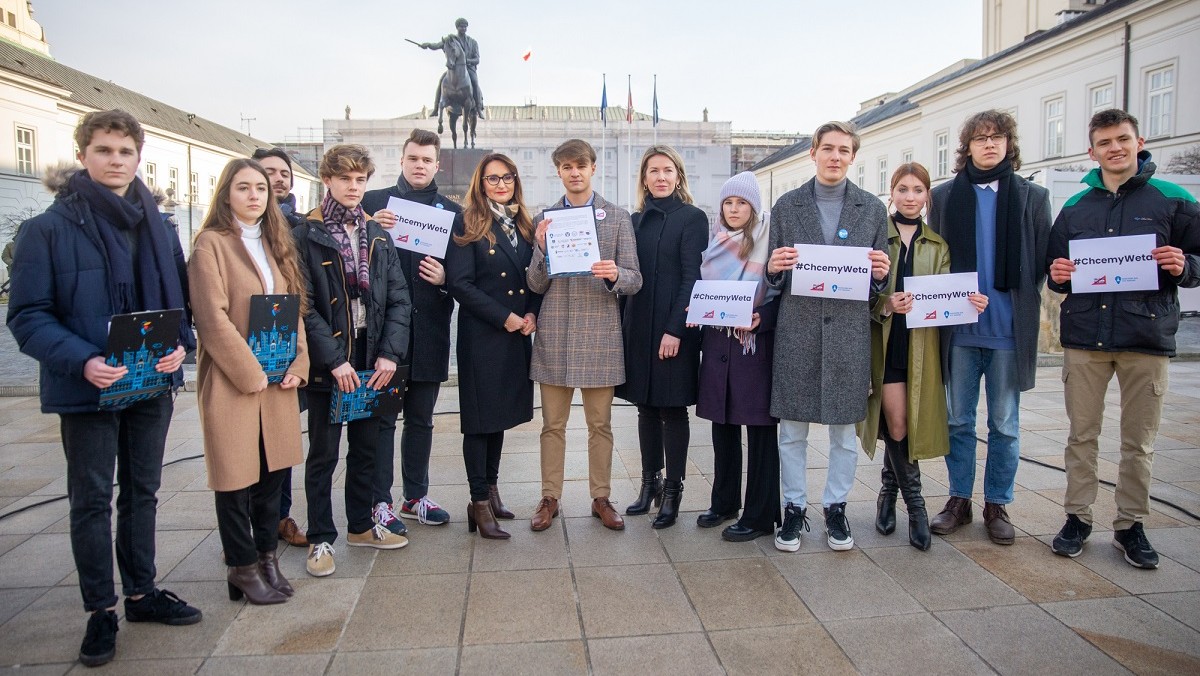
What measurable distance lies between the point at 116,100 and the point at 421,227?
53.7m

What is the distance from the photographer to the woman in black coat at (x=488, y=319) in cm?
456

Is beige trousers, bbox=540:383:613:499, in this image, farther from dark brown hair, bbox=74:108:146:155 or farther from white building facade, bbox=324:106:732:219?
white building facade, bbox=324:106:732:219

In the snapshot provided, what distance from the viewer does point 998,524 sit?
4.46 metres

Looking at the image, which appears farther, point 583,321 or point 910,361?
point 583,321

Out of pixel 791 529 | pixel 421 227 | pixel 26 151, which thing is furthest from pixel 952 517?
pixel 26 151

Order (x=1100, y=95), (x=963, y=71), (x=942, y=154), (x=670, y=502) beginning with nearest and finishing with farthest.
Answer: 1. (x=670, y=502)
2. (x=1100, y=95)
3. (x=963, y=71)
4. (x=942, y=154)

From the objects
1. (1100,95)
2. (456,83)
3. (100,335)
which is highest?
(1100,95)

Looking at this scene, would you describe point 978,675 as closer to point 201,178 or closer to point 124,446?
point 124,446

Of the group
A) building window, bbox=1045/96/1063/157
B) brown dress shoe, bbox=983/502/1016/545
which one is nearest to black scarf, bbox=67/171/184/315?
brown dress shoe, bbox=983/502/1016/545

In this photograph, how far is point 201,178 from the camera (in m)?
52.8

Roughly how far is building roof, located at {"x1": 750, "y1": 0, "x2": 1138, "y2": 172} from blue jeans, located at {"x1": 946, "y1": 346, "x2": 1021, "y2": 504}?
103 ft

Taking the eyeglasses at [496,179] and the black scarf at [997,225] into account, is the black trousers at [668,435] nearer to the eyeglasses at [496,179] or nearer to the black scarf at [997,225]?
the eyeglasses at [496,179]

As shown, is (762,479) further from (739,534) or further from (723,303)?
(723,303)

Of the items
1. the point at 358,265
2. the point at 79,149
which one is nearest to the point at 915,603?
the point at 358,265
